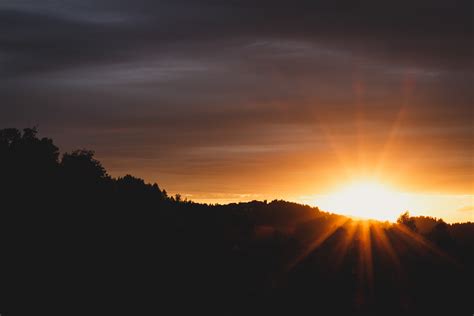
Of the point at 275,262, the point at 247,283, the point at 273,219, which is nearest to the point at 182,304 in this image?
the point at 247,283

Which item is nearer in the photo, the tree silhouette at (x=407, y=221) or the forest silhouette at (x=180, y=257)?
the forest silhouette at (x=180, y=257)

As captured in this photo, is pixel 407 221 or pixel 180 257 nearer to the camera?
pixel 180 257

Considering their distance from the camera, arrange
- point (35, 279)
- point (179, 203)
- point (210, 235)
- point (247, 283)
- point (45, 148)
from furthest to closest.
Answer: point (179, 203), point (45, 148), point (210, 235), point (247, 283), point (35, 279)

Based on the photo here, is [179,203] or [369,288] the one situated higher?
[179,203]

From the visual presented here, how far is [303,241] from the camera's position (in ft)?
275

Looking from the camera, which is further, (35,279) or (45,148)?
(45,148)

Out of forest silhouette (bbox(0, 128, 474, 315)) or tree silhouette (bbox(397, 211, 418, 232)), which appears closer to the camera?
forest silhouette (bbox(0, 128, 474, 315))

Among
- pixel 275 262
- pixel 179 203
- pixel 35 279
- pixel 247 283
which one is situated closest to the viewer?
pixel 35 279

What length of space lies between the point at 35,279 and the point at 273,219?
151 ft

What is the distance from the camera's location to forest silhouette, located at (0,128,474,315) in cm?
6262

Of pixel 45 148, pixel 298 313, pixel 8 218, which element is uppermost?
pixel 45 148

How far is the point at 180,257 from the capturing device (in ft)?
234

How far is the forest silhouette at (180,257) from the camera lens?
62.6m

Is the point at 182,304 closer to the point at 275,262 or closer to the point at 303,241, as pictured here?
the point at 275,262
